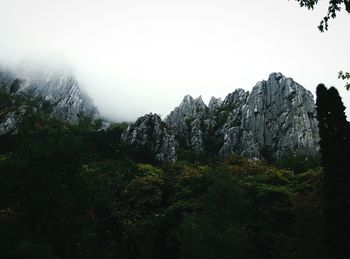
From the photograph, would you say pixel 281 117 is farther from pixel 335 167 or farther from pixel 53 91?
pixel 53 91

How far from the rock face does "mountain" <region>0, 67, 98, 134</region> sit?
63383 millimetres

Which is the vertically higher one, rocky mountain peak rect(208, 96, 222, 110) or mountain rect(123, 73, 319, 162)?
rocky mountain peak rect(208, 96, 222, 110)

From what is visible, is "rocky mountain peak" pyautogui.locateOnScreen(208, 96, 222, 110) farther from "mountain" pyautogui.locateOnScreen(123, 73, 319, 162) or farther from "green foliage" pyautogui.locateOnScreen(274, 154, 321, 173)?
"green foliage" pyautogui.locateOnScreen(274, 154, 321, 173)

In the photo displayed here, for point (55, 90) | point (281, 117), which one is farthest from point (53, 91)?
point (281, 117)

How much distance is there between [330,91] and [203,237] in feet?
57.4

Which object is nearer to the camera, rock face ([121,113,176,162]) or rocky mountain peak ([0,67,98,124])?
rock face ([121,113,176,162])

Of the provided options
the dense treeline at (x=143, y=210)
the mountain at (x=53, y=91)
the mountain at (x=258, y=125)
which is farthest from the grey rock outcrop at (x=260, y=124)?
the mountain at (x=53, y=91)

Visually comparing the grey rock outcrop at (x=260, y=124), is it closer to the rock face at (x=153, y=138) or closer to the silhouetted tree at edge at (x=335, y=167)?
the rock face at (x=153, y=138)

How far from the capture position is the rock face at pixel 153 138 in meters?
96.6

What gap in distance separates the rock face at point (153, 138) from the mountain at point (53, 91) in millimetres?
63383

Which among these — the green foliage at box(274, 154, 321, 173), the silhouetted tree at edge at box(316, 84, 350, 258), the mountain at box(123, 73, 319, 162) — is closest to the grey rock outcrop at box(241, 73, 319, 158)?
the mountain at box(123, 73, 319, 162)

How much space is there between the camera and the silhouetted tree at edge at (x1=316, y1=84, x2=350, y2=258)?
30.1 meters

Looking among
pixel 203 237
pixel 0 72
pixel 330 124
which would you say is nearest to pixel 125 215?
pixel 203 237

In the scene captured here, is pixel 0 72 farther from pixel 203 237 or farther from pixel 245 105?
pixel 203 237
